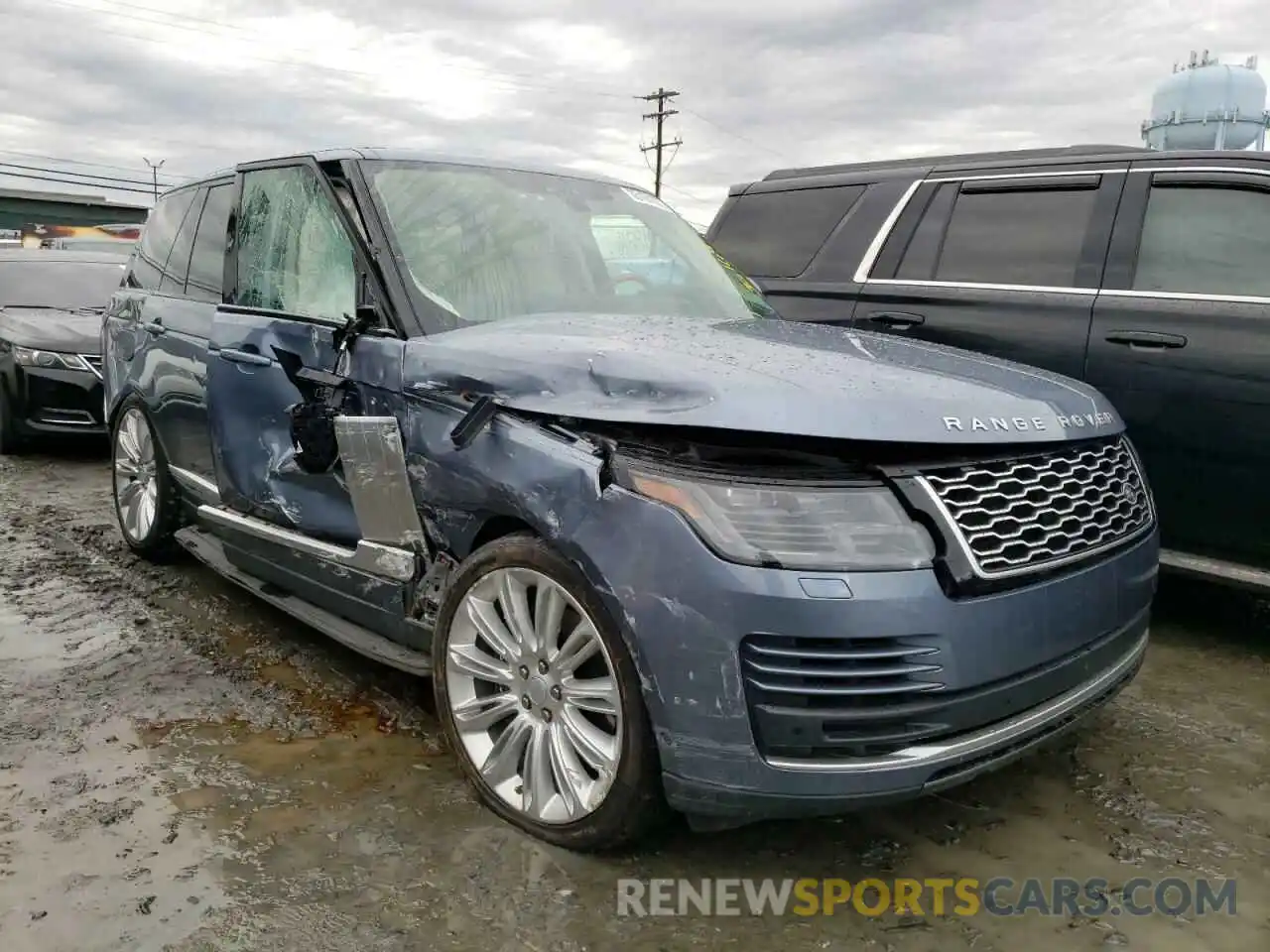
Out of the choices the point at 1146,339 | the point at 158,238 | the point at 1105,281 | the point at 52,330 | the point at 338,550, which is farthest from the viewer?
the point at 52,330

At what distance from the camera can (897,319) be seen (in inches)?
183

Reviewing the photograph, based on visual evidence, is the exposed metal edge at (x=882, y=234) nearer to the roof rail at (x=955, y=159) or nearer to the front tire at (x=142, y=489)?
the roof rail at (x=955, y=159)

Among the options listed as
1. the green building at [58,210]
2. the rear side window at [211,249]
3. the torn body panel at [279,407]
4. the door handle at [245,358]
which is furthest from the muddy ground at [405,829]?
the green building at [58,210]

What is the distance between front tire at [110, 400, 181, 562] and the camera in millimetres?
4656

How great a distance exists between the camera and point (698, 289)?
3592 mm

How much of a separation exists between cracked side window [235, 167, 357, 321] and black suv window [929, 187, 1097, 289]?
2743mm

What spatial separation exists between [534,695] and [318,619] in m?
1.17

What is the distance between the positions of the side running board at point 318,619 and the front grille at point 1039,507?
1.56 metres

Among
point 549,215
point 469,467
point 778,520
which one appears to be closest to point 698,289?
point 549,215

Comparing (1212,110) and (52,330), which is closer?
(52,330)

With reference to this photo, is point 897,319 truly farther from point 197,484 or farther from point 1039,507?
point 197,484

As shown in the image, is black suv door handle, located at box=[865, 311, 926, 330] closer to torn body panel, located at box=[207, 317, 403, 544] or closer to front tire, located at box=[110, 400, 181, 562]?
torn body panel, located at box=[207, 317, 403, 544]

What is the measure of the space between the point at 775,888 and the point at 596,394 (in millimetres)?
1234

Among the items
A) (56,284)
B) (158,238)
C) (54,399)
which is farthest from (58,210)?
(158,238)
